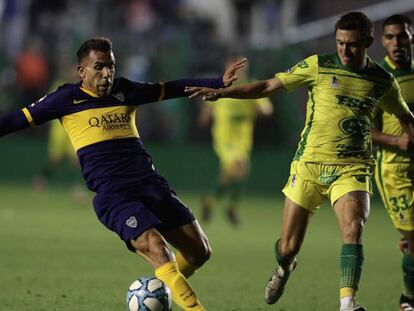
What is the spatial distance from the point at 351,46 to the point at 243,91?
83cm

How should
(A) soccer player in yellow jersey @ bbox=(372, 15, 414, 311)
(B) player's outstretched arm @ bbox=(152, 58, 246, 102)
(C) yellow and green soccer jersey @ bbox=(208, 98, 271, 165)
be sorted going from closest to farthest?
(B) player's outstretched arm @ bbox=(152, 58, 246, 102), (A) soccer player in yellow jersey @ bbox=(372, 15, 414, 311), (C) yellow and green soccer jersey @ bbox=(208, 98, 271, 165)

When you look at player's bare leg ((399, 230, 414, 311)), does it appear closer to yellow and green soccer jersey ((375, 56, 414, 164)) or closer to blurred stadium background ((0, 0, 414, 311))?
blurred stadium background ((0, 0, 414, 311))

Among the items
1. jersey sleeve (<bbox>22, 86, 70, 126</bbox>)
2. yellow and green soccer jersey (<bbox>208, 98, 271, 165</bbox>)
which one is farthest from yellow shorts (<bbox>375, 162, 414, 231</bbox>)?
yellow and green soccer jersey (<bbox>208, 98, 271, 165</bbox>)

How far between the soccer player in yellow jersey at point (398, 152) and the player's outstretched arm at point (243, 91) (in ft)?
4.35

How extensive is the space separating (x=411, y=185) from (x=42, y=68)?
44.1 ft

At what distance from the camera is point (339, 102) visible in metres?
8.01

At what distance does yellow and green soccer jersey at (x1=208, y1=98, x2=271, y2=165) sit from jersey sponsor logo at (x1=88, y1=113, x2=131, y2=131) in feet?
31.2

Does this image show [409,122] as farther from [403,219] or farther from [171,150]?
[171,150]

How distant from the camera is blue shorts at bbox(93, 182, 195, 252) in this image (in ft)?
24.2

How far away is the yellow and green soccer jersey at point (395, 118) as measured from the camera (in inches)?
356

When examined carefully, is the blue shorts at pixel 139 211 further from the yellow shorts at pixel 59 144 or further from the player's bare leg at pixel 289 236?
the yellow shorts at pixel 59 144

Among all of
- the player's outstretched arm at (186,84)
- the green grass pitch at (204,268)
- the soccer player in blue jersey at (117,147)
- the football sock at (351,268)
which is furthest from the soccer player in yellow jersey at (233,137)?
the football sock at (351,268)

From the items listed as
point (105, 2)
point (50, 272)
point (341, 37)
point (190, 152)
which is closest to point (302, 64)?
point (341, 37)

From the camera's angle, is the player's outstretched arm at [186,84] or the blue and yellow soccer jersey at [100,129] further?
the player's outstretched arm at [186,84]
